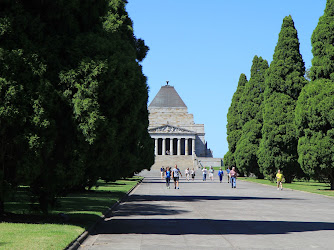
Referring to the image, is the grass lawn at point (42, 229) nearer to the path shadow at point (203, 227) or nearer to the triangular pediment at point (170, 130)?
the path shadow at point (203, 227)

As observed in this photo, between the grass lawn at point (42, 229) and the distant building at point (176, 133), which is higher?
the distant building at point (176, 133)

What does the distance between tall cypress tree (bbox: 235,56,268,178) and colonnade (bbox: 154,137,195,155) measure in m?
59.1

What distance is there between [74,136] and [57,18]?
3370 mm

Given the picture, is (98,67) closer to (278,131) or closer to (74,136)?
(74,136)

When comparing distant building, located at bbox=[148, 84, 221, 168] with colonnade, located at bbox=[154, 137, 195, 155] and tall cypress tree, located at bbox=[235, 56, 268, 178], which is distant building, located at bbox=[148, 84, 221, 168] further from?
tall cypress tree, located at bbox=[235, 56, 268, 178]

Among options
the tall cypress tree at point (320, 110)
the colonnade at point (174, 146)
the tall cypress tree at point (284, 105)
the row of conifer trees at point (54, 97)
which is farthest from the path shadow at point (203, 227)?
the colonnade at point (174, 146)

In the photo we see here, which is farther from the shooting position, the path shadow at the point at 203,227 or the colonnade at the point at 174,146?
the colonnade at the point at 174,146

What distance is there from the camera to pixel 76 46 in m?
14.3

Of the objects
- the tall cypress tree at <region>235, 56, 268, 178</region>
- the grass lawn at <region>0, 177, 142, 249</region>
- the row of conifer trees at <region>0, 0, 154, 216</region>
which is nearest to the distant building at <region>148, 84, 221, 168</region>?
the tall cypress tree at <region>235, 56, 268, 178</region>

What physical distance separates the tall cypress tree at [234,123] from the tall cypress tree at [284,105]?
20718mm

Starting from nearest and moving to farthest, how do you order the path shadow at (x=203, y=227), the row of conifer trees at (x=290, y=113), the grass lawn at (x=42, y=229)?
1. the grass lawn at (x=42, y=229)
2. the path shadow at (x=203, y=227)
3. the row of conifer trees at (x=290, y=113)

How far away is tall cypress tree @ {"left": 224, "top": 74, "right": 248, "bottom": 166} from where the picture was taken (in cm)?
7106

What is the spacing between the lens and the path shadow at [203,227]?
44.3 ft

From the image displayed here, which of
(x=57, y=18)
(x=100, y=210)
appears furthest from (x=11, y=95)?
(x=100, y=210)
